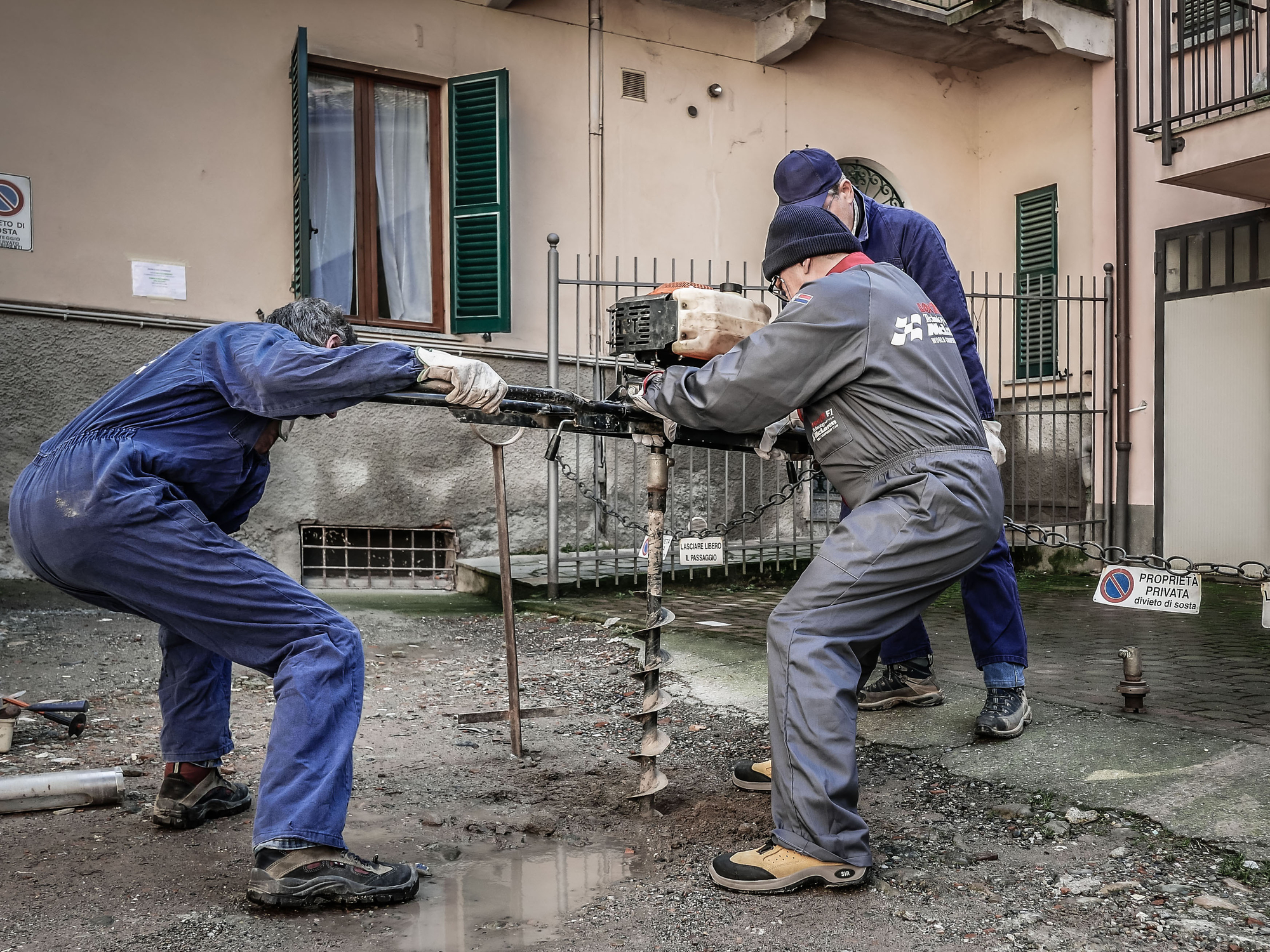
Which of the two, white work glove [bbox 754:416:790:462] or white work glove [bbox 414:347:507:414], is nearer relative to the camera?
white work glove [bbox 414:347:507:414]

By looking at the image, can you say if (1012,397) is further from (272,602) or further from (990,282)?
(272,602)

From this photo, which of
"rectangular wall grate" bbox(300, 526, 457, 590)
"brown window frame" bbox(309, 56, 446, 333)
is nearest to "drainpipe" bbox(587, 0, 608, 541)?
"brown window frame" bbox(309, 56, 446, 333)

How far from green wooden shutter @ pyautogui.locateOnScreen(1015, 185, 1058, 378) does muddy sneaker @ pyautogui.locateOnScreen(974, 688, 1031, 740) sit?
6.76 metres

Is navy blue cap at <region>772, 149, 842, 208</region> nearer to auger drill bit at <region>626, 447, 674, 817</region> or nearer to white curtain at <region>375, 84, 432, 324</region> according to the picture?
auger drill bit at <region>626, 447, 674, 817</region>

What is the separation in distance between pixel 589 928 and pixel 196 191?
21.8 ft

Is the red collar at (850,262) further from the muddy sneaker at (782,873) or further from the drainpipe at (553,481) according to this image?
the drainpipe at (553,481)

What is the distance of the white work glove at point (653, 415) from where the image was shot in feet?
10.1

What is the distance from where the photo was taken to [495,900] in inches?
107

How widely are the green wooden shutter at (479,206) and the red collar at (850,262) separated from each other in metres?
5.53

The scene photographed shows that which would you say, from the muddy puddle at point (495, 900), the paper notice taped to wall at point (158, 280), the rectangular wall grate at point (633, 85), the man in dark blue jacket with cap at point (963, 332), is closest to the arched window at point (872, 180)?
the rectangular wall grate at point (633, 85)

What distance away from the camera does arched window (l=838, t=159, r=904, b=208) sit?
1037 cm

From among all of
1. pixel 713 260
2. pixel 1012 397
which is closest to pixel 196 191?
pixel 713 260

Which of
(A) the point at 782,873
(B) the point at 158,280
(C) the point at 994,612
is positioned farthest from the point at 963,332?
(B) the point at 158,280

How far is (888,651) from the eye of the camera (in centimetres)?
423
